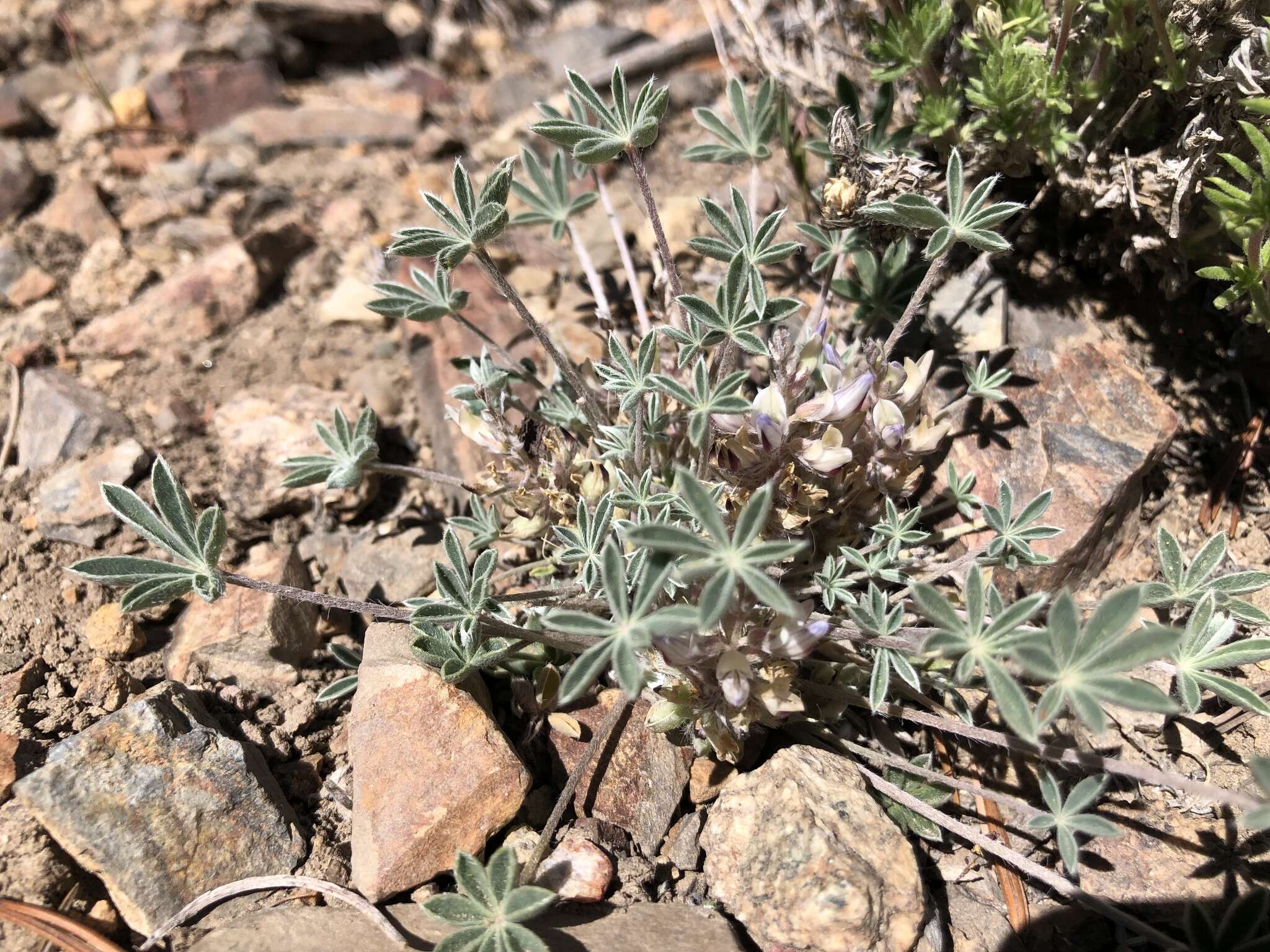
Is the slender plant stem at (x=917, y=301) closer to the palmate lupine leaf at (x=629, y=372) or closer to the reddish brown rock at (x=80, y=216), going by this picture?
the palmate lupine leaf at (x=629, y=372)

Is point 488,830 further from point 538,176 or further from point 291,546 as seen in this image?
point 538,176

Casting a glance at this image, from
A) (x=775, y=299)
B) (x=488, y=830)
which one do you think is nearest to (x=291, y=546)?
(x=488, y=830)

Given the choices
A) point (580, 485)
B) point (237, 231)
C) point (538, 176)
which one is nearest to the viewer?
point (580, 485)

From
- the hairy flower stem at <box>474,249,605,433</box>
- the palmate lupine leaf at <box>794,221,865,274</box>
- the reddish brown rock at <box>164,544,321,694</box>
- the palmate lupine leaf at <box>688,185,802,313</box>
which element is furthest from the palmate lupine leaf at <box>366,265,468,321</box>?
the palmate lupine leaf at <box>794,221,865,274</box>

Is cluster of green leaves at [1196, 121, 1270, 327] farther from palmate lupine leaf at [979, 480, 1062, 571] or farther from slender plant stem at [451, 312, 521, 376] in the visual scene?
slender plant stem at [451, 312, 521, 376]

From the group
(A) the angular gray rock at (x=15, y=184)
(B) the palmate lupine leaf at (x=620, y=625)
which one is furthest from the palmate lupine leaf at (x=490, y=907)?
(A) the angular gray rock at (x=15, y=184)
